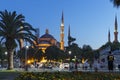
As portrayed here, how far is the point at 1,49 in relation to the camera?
123 metres

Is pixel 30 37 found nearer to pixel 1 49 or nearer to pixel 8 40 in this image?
pixel 8 40

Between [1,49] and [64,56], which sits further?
[64,56]

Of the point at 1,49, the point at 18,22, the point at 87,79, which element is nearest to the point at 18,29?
the point at 18,22

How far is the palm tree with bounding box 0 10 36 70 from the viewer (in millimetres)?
60281

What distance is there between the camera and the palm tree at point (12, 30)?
6028 centimetres

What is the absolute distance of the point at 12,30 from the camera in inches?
Result: 2366

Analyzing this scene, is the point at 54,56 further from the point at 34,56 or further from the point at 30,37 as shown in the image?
the point at 30,37

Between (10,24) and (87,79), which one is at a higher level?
(10,24)

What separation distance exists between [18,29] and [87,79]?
43570mm

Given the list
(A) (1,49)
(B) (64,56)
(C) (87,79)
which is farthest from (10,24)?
(B) (64,56)

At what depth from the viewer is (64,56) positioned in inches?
6471

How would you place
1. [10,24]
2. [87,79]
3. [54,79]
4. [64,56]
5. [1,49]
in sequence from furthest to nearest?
[64,56] → [1,49] → [10,24] → [87,79] → [54,79]

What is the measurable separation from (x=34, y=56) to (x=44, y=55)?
20.0 ft

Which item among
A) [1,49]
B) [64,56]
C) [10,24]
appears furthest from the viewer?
Answer: [64,56]
